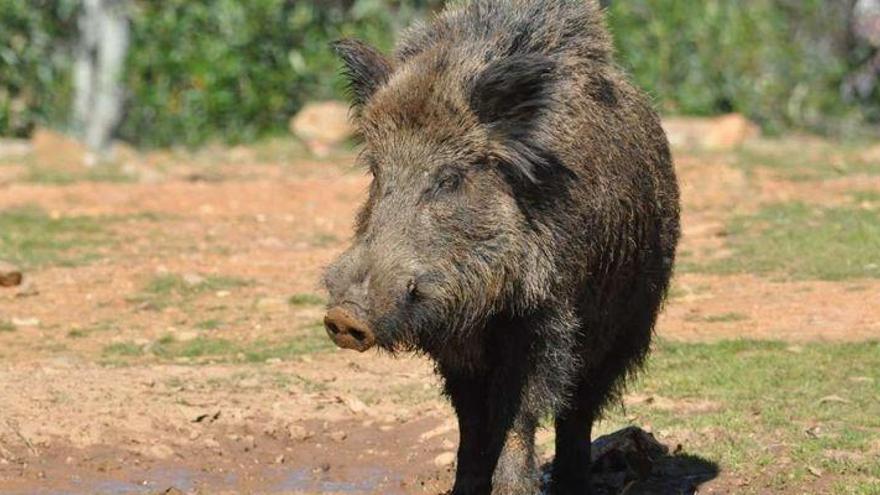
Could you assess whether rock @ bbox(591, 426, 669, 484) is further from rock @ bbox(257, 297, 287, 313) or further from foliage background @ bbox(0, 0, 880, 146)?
foliage background @ bbox(0, 0, 880, 146)

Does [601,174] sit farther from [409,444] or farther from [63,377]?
[63,377]

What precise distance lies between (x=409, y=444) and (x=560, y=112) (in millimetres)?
2223

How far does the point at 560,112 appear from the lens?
654cm

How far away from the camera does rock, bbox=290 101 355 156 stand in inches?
721

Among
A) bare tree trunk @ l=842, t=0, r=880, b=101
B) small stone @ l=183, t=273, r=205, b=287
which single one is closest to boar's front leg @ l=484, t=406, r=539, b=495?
small stone @ l=183, t=273, r=205, b=287

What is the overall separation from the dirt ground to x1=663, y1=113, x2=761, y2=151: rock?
193 cm

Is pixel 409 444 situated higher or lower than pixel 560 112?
lower

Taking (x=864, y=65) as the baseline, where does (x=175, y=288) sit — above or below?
below

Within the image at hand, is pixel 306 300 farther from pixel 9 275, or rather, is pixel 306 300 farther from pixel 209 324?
pixel 9 275

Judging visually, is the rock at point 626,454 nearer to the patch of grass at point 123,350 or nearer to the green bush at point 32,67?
the patch of grass at point 123,350

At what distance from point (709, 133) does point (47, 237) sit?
23.5 feet

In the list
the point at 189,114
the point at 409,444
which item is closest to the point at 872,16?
the point at 189,114

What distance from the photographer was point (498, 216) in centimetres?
626

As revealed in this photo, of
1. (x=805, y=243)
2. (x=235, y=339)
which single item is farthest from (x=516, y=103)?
(x=805, y=243)
